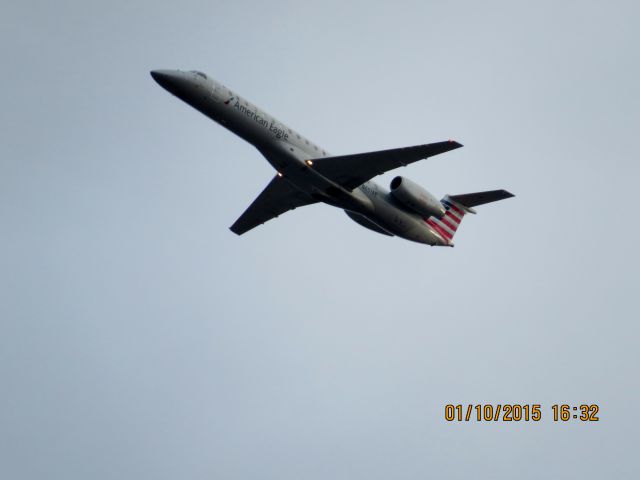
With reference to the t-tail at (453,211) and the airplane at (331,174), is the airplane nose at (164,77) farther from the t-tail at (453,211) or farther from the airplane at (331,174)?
the t-tail at (453,211)

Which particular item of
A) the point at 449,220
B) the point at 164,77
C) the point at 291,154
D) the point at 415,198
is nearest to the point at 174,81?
the point at 164,77

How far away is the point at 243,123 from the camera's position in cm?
2798

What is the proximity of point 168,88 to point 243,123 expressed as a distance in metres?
3.16

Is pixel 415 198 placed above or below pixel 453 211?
below

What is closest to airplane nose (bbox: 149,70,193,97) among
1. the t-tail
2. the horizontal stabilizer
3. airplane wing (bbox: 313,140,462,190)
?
airplane wing (bbox: 313,140,462,190)

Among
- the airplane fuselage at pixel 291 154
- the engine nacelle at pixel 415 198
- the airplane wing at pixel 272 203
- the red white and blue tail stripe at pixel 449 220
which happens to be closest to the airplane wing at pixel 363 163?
the airplane fuselage at pixel 291 154

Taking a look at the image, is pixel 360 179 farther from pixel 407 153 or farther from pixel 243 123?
pixel 243 123

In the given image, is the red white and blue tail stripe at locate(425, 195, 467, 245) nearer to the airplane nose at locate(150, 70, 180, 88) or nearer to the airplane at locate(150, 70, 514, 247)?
the airplane at locate(150, 70, 514, 247)

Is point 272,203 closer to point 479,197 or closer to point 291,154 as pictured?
point 291,154

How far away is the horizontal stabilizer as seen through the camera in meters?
30.7

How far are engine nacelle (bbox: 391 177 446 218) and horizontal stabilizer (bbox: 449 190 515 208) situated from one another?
210 centimetres

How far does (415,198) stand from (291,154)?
5.79 m

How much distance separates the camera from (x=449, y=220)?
1315 inches

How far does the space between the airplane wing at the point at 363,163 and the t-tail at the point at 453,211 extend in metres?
4.29
